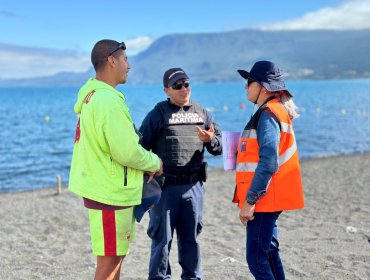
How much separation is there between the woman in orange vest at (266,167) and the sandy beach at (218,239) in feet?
6.90

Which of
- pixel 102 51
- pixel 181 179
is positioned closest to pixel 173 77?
pixel 181 179

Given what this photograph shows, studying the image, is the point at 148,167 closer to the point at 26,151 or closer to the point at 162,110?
the point at 162,110

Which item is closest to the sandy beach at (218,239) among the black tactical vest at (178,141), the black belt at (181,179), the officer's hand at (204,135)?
the black belt at (181,179)

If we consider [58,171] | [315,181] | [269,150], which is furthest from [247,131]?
[58,171]

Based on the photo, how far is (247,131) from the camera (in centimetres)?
423

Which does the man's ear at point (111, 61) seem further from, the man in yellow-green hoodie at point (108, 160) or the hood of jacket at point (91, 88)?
the hood of jacket at point (91, 88)

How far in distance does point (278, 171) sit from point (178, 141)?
1.31m

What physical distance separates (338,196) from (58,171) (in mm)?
14214

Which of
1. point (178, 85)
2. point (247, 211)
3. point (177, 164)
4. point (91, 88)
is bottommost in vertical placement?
point (247, 211)

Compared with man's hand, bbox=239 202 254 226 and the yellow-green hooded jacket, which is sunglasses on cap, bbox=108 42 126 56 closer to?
the yellow-green hooded jacket

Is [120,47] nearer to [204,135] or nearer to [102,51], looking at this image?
[102,51]

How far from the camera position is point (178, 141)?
Answer: 514 cm

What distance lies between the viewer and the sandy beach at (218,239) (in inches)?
260

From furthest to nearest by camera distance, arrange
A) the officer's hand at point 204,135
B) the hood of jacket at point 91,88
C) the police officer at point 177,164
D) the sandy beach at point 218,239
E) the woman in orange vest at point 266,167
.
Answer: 1. the sandy beach at point 218,239
2. the police officer at point 177,164
3. the officer's hand at point 204,135
4. the woman in orange vest at point 266,167
5. the hood of jacket at point 91,88
